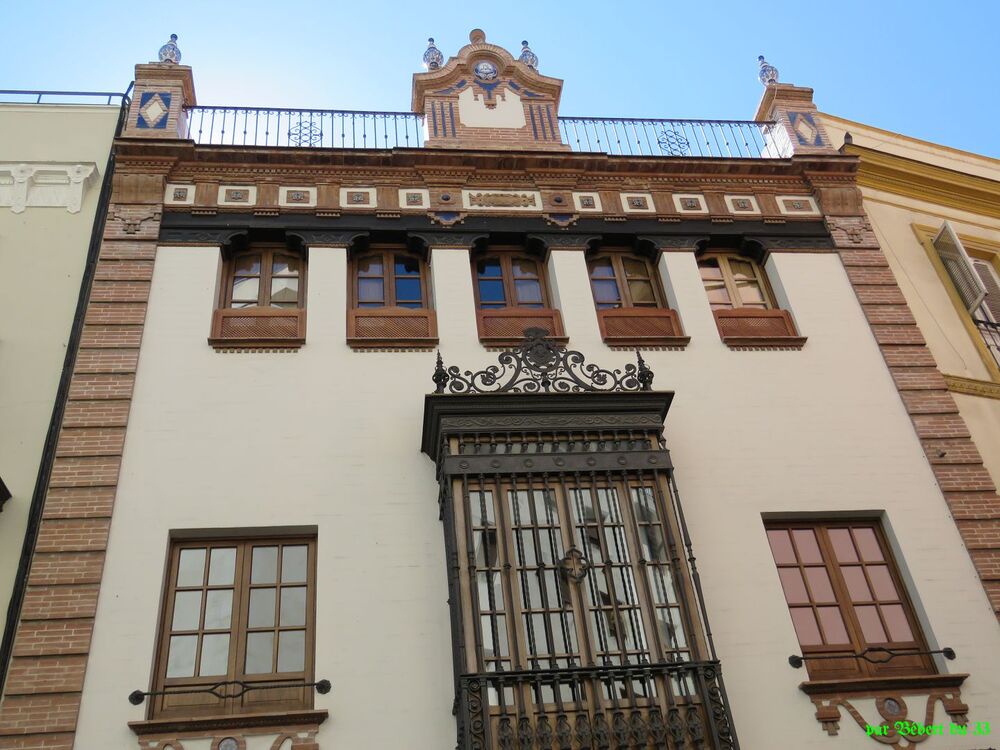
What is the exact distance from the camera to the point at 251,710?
26.1ft

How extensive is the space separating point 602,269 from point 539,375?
8.75ft

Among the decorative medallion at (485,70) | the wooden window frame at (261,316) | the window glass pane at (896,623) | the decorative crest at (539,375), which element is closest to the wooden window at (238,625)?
the decorative crest at (539,375)

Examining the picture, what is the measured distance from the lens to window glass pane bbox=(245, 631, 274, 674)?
8195mm

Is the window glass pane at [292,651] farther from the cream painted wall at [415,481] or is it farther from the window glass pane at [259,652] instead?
the cream painted wall at [415,481]

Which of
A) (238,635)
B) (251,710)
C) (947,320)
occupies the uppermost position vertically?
(947,320)

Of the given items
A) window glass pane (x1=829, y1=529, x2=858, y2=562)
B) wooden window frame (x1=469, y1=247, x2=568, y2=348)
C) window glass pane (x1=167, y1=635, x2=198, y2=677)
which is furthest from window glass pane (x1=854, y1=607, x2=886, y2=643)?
window glass pane (x1=167, y1=635, x2=198, y2=677)

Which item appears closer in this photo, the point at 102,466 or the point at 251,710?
the point at 251,710

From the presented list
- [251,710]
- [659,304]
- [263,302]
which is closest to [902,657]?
[659,304]

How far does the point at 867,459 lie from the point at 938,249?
4.55 m

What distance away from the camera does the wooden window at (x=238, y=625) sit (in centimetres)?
803

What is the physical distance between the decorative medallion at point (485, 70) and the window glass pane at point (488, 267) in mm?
3504

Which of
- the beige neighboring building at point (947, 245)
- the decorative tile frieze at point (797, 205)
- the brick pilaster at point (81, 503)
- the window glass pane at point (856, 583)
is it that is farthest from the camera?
the decorative tile frieze at point (797, 205)

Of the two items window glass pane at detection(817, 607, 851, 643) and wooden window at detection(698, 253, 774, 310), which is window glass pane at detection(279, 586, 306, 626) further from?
wooden window at detection(698, 253, 774, 310)

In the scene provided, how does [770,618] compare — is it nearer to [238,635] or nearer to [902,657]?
[902,657]
